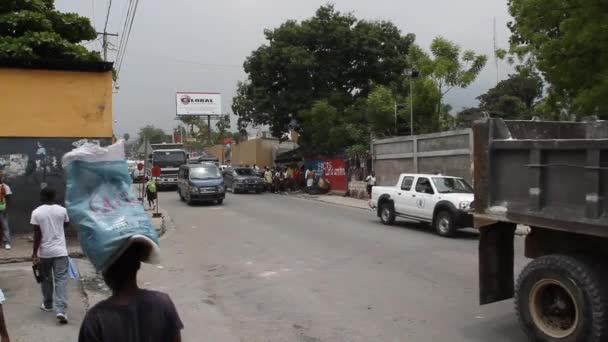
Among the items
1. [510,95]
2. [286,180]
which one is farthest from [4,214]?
[510,95]

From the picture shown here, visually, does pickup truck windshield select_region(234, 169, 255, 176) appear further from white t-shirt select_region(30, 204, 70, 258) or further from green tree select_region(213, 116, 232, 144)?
green tree select_region(213, 116, 232, 144)

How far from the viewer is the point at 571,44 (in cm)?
1410

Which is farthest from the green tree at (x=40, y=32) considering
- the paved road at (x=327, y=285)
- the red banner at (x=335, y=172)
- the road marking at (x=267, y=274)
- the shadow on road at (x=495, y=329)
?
the red banner at (x=335, y=172)

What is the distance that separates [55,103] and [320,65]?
23.0 meters

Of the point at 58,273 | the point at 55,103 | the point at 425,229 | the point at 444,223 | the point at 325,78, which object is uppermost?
the point at 325,78

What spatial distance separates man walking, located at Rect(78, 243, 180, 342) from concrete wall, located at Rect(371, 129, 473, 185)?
58.0 feet

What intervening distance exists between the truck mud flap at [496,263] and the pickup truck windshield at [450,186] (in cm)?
837

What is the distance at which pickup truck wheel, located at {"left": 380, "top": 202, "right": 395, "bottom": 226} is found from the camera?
16.1 m

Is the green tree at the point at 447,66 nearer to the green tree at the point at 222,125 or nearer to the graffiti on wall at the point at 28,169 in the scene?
the graffiti on wall at the point at 28,169

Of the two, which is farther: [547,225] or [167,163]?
[167,163]

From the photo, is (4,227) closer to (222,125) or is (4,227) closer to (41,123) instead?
(41,123)

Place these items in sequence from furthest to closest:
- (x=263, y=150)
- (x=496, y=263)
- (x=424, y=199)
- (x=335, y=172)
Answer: (x=263, y=150)
(x=335, y=172)
(x=424, y=199)
(x=496, y=263)

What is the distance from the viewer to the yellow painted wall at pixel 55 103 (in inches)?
497

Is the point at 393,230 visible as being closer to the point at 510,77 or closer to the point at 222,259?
the point at 222,259
